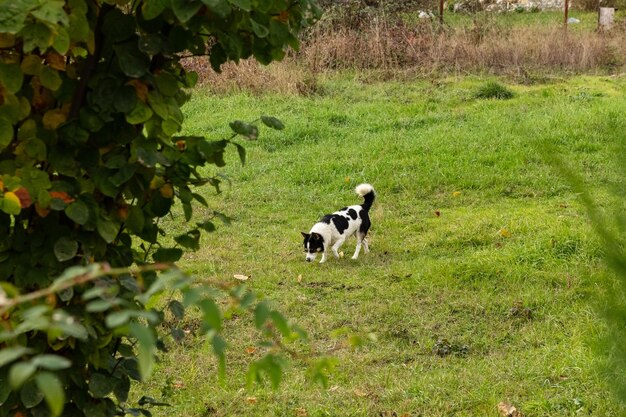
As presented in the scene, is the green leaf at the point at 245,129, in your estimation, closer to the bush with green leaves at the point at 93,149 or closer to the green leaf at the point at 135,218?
the bush with green leaves at the point at 93,149

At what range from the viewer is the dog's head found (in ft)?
29.0

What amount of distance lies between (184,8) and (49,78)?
0.53 meters

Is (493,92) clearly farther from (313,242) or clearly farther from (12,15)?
(12,15)

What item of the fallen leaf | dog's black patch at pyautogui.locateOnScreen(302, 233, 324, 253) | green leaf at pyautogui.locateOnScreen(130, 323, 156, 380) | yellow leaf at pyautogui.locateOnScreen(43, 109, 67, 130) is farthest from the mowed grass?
yellow leaf at pyautogui.locateOnScreen(43, 109, 67, 130)

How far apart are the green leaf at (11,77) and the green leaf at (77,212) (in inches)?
15.3

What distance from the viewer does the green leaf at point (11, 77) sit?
9.34ft

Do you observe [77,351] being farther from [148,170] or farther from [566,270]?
[566,270]

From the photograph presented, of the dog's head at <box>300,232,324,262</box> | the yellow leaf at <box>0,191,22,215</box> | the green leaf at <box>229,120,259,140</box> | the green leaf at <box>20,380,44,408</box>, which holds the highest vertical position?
the green leaf at <box>229,120,259,140</box>

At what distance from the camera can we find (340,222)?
9.24 metres

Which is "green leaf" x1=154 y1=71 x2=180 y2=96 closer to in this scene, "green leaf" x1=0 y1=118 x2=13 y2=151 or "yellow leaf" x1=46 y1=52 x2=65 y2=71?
"yellow leaf" x1=46 y1=52 x2=65 y2=71

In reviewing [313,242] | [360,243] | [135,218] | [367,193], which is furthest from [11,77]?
[367,193]

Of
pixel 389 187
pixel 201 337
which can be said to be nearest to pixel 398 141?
pixel 389 187

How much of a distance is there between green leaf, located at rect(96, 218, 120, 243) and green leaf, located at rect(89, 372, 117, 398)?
49cm

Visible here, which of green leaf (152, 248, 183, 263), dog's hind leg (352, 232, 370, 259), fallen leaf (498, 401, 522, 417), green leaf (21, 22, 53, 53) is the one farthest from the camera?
dog's hind leg (352, 232, 370, 259)
